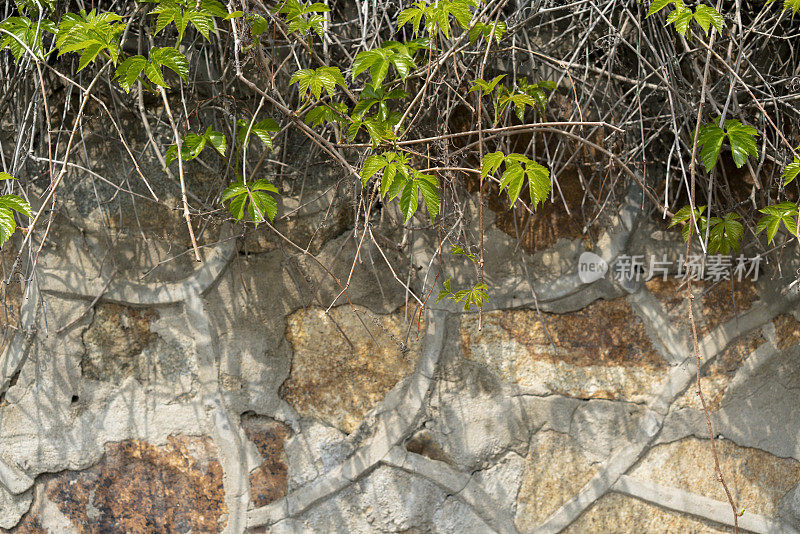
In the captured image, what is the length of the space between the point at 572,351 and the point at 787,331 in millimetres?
468

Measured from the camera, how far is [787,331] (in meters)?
1.47

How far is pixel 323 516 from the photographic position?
4.65 ft

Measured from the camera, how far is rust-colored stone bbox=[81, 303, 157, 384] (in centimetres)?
139

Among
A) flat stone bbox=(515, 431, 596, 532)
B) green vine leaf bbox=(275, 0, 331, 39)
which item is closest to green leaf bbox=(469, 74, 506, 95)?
green vine leaf bbox=(275, 0, 331, 39)

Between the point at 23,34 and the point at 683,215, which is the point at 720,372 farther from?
the point at 23,34

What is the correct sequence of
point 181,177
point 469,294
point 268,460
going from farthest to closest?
point 268,460 < point 469,294 < point 181,177

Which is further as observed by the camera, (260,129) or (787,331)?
(787,331)

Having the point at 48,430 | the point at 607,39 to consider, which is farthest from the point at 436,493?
the point at 607,39

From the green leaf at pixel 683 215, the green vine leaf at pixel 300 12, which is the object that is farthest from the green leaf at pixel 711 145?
the green vine leaf at pixel 300 12

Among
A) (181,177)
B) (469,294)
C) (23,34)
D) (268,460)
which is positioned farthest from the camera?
(268,460)

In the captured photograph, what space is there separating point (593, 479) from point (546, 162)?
0.68 metres

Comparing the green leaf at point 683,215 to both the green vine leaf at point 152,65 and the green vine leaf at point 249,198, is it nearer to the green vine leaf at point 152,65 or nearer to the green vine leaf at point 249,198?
the green vine leaf at point 249,198

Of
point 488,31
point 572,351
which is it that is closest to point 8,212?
point 488,31

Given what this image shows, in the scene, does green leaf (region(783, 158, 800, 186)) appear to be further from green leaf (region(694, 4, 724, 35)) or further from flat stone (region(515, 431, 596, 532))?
flat stone (region(515, 431, 596, 532))
